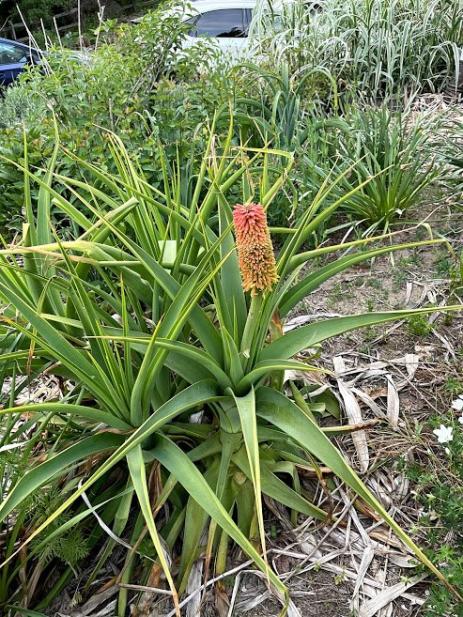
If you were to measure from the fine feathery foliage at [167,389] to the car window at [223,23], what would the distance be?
7.79m

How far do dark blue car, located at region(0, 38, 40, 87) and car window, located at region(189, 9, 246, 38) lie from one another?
264 centimetres

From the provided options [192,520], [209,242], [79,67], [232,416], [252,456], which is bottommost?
[192,520]

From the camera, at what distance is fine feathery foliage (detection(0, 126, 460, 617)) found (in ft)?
5.00

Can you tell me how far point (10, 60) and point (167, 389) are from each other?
9.06 meters

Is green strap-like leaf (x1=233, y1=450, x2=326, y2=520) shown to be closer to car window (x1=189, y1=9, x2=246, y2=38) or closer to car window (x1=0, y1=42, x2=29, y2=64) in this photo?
car window (x1=189, y1=9, x2=246, y2=38)

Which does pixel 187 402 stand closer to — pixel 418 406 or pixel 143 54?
pixel 418 406

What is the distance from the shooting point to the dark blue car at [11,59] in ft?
28.4

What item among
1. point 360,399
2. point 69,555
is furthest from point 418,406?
point 69,555

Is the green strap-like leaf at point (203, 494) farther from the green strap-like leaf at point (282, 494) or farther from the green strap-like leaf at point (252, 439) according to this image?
the green strap-like leaf at point (282, 494)

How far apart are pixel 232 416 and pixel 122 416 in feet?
1.09

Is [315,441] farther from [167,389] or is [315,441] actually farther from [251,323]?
[167,389]

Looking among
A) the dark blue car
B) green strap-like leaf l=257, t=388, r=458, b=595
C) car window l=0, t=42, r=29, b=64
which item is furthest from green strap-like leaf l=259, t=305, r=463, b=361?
car window l=0, t=42, r=29, b=64

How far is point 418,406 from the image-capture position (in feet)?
7.30

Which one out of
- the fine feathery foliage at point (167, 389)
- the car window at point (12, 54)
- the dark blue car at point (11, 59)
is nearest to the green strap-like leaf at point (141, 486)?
the fine feathery foliage at point (167, 389)
